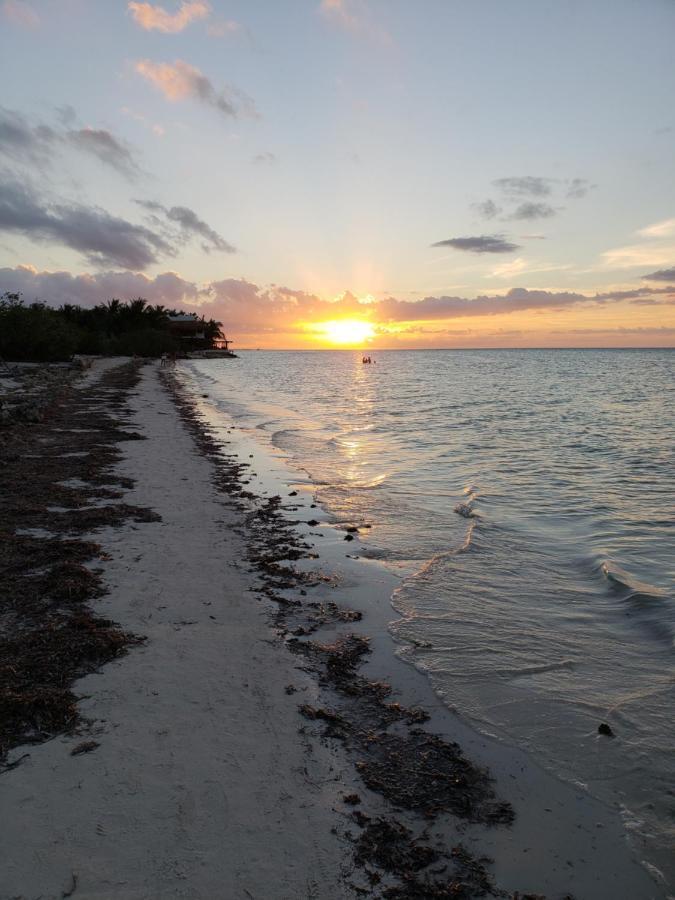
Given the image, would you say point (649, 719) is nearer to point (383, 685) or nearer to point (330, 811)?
point (383, 685)

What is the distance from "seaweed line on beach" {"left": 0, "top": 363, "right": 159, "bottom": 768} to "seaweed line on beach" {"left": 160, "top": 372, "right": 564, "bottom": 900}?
6.37 feet

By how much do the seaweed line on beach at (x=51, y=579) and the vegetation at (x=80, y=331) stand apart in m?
44.6

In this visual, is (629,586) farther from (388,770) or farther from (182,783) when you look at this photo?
(182,783)

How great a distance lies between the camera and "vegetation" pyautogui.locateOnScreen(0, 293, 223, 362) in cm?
5372

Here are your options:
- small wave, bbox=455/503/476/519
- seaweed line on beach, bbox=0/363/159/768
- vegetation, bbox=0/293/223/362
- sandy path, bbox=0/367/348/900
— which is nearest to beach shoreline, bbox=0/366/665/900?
sandy path, bbox=0/367/348/900

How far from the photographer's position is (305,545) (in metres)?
9.44

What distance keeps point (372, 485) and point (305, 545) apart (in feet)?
18.5

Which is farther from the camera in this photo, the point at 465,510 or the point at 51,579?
the point at 465,510

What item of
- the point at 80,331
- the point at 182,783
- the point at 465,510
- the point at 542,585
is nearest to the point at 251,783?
the point at 182,783

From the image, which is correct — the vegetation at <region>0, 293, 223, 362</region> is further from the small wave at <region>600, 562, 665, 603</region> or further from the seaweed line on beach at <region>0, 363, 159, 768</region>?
the small wave at <region>600, 562, 665, 603</region>

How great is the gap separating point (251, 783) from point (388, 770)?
1.04 meters

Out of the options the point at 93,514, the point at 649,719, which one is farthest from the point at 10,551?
the point at 649,719

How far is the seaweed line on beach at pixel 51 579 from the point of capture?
14.7 ft

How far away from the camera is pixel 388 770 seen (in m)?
4.20
